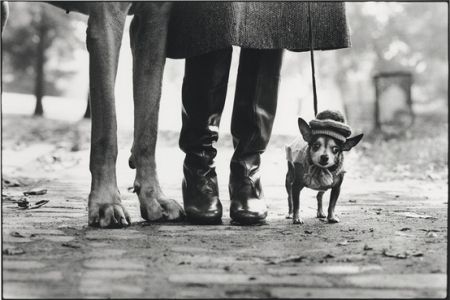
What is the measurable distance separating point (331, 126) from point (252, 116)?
19.3 inches

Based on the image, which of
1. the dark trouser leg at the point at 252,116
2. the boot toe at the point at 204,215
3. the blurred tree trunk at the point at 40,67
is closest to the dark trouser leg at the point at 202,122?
the boot toe at the point at 204,215

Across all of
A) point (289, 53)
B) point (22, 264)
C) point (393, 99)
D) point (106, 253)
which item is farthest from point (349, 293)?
point (289, 53)

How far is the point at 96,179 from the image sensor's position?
2609 millimetres

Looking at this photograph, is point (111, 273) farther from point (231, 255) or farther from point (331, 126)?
point (331, 126)

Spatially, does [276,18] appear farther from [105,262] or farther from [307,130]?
[105,262]

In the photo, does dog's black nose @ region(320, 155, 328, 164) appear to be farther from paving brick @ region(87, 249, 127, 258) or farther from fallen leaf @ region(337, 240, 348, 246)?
paving brick @ region(87, 249, 127, 258)

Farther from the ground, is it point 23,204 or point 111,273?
point 23,204

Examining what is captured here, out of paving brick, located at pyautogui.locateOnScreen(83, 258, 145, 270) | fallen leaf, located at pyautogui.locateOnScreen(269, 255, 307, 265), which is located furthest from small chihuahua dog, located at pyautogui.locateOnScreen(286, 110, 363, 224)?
paving brick, located at pyautogui.locateOnScreen(83, 258, 145, 270)

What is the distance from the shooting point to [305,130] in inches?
104

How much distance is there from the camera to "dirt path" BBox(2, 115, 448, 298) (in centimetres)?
176

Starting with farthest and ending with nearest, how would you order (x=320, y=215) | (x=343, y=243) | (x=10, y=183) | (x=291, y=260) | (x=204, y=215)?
(x=10, y=183) < (x=320, y=215) < (x=204, y=215) < (x=343, y=243) < (x=291, y=260)

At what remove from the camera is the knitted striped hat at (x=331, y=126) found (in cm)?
259

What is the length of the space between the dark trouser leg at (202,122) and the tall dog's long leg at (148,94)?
0.13m

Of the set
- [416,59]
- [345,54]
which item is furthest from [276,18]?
[345,54]
